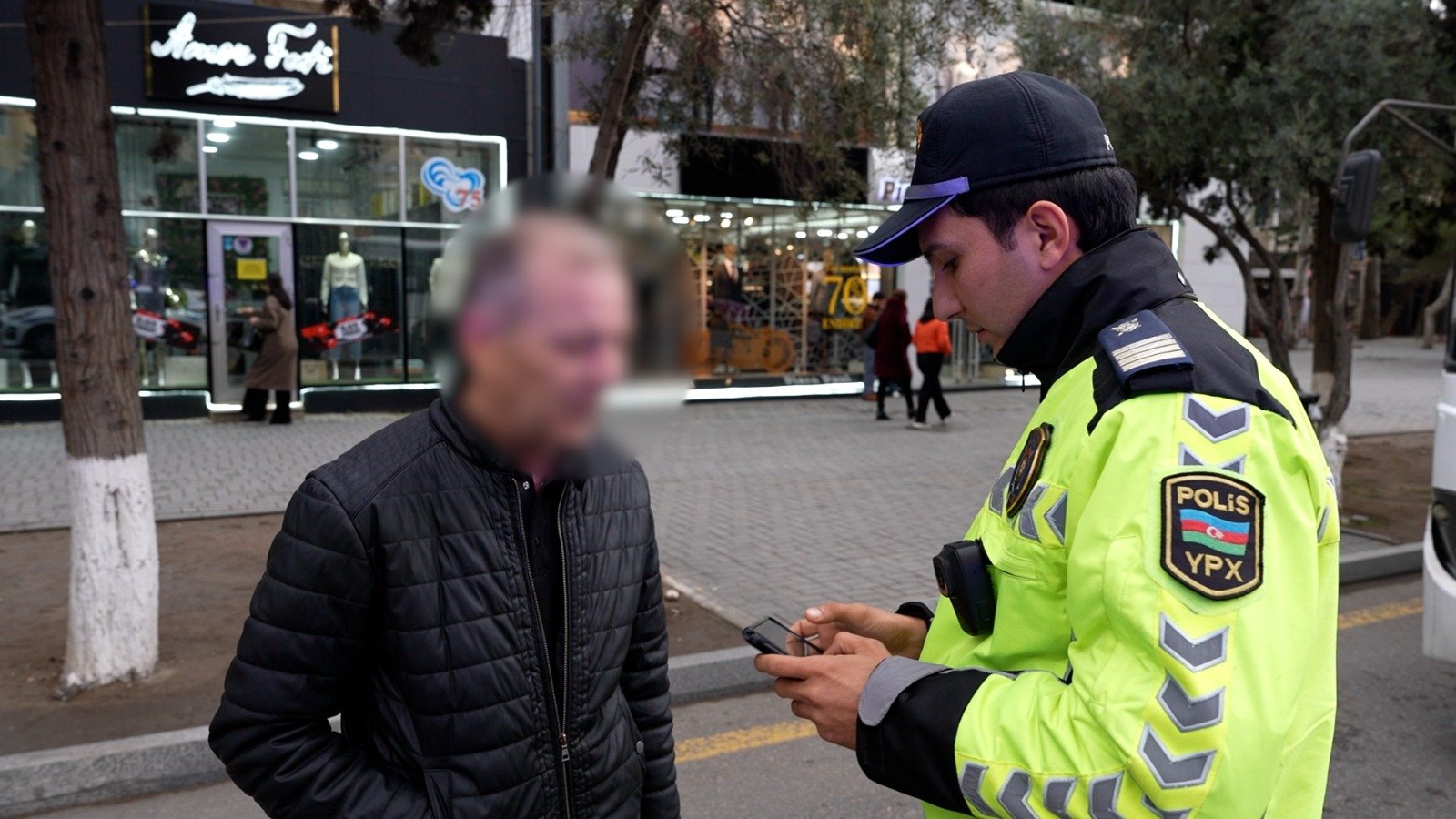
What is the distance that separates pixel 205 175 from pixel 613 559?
1376 centimetres

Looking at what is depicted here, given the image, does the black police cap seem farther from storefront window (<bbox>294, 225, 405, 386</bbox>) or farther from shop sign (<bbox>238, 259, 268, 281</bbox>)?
shop sign (<bbox>238, 259, 268, 281</bbox>)

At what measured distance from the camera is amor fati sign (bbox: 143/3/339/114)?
1282 centimetres

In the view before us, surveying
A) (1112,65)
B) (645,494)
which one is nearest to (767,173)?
(1112,65)

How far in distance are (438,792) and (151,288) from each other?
13.9 meters

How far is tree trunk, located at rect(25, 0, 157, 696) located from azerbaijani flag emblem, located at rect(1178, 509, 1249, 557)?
15.5ft

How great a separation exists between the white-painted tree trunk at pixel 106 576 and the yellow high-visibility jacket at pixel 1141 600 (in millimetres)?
4442

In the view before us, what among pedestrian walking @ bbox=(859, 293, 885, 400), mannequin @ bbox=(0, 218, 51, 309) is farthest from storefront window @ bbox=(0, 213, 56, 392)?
pedestrian walking @ bbox=(859, 293, 885, 400)

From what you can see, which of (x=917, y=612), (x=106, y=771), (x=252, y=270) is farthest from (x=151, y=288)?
(x=917, y=612)

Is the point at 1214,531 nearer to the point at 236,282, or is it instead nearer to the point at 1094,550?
the point at 1094,550

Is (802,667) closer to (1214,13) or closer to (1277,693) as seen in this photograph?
(1277,693)

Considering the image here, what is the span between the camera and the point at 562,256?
524mm

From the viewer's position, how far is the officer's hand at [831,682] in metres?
1.47

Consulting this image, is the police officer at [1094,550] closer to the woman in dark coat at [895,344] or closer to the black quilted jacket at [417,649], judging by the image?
the black quilted jacket at [417,649]

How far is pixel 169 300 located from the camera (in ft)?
45.1
